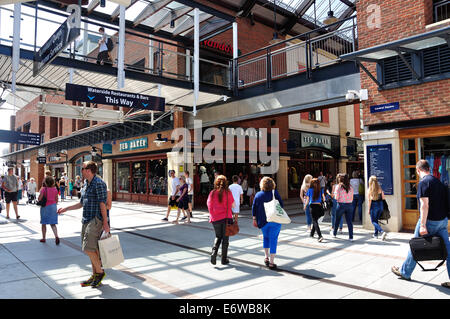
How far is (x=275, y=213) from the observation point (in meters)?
5.30

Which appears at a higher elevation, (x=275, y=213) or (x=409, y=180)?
(x=409, y=180)

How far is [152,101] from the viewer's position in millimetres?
10680

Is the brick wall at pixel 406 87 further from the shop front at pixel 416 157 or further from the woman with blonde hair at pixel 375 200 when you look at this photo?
the woman with blonde hair at pixel 375 200

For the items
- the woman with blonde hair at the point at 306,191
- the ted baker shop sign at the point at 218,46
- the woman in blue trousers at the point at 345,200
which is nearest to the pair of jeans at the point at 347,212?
the woman in blue trousers at the point at 345,200

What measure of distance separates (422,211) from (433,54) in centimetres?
554

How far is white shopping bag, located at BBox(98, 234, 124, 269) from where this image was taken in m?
4.40

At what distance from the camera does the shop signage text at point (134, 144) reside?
705 inches

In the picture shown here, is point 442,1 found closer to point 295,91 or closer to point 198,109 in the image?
point 295,91

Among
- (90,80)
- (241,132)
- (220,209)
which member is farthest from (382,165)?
(90,80)

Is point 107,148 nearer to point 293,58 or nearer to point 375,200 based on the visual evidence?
point 293,58

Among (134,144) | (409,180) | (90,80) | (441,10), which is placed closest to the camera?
(441,10)

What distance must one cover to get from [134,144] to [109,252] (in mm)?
14992

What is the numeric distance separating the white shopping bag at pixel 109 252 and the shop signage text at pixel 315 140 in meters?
18.3

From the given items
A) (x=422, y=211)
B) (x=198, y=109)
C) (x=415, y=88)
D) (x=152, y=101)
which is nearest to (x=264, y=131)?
(x=198, y=109)
